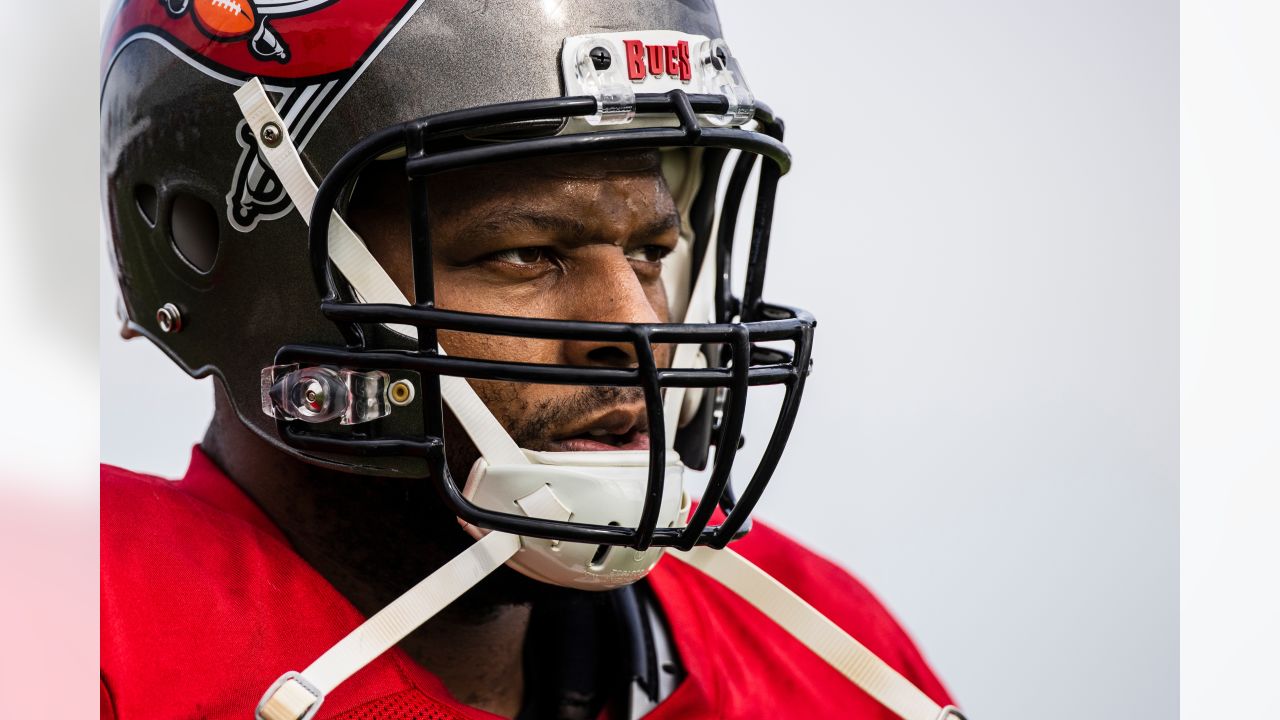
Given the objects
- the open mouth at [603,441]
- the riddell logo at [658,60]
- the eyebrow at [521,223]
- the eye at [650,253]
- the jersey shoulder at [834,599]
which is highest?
the riddell logo at [658,60]

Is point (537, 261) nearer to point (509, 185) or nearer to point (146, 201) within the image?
point (509, 185)

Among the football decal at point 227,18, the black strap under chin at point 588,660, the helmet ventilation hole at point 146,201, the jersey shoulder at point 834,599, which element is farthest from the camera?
the jersey shoulder at point 834,599

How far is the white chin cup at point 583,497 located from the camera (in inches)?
45.4

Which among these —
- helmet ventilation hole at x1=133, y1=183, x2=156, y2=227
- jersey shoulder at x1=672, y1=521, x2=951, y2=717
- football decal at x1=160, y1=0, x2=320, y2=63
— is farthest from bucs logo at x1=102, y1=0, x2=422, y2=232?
jersey shoulder at x1=672, y1=521, x2=951, y2=717

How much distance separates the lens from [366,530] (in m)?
1.24

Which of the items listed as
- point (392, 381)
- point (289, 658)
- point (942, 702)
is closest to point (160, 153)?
point (392, 381)

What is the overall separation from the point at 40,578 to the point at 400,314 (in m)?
0.33

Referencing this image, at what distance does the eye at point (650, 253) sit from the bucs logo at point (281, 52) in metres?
0.31

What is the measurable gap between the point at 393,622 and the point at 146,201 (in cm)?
49

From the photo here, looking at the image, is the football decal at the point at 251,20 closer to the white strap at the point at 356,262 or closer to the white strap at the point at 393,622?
the white strap at the point at 356,262

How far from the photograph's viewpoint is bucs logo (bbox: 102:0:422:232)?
45.8 inches

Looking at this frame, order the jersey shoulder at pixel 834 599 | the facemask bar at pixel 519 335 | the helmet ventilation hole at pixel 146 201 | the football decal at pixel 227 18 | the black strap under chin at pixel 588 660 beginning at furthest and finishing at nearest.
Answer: the jersey shoulder at pixel 834 599
the black strap under chin at pixel 588 660
the helmet ventilation hole at pixel 146 201
the football decal at pixel 227 18
the facemask bar at pixel 519 335

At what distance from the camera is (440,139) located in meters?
1.14

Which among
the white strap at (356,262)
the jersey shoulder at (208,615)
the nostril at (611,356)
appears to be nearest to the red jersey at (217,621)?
the jersey shoulder at (208,615)
